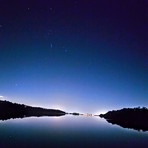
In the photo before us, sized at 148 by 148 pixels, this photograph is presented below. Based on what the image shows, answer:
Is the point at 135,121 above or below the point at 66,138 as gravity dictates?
above

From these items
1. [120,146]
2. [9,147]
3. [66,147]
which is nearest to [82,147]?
[66,147]

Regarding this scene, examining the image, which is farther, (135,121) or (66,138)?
(135,121)

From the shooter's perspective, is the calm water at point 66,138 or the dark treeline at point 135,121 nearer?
the calm water at point 66,138

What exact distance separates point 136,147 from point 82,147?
6050 mm

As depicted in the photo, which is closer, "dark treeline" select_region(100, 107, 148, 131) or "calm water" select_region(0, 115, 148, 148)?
"calm water" select_region(0, 115, 148, 148)

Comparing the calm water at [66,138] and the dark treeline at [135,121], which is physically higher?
the dark treeline at [135,121]

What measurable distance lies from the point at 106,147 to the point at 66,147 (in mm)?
4462

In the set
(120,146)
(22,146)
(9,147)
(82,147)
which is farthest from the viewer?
(120,146)

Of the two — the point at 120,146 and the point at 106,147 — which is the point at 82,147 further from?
the point at 120,146

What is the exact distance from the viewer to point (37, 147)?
2373 cm

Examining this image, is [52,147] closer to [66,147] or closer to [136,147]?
[66,147]

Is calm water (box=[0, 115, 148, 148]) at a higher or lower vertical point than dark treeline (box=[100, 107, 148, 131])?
lower

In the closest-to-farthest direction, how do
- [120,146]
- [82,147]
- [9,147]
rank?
[9,147], [82,147], [120,146]

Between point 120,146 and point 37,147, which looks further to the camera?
point 120,146
